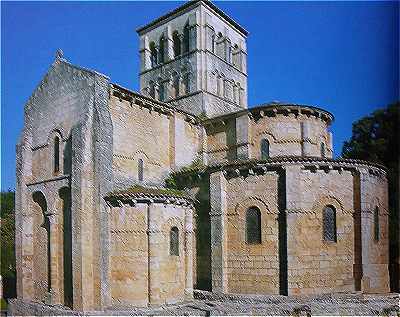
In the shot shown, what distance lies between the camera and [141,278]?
1188cm

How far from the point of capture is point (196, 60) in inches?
771

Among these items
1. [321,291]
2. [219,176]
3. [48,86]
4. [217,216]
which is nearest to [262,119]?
[219,176]

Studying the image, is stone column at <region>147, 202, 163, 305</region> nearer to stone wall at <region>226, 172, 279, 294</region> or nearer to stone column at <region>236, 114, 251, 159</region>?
stone wall at <region>226, 172, 279, 294</region>

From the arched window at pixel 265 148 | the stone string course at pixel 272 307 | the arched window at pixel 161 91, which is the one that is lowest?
the stone string course at pixel 272 307

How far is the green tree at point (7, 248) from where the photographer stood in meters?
17.2

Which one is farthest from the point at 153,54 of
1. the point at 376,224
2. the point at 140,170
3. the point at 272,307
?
the point at 272,307

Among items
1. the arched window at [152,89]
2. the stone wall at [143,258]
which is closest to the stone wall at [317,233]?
the stone wall at [143,258]

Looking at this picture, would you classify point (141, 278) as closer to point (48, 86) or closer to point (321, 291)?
point (321, 291)

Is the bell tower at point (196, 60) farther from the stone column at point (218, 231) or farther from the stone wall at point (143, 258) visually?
the stone wall at point (143, 258)

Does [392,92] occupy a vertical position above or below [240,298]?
above

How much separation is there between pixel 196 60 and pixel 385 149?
32.8 feet

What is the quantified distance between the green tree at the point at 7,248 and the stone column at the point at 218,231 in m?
9.77

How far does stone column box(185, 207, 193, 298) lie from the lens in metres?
12.9

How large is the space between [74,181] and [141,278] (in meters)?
3.77
